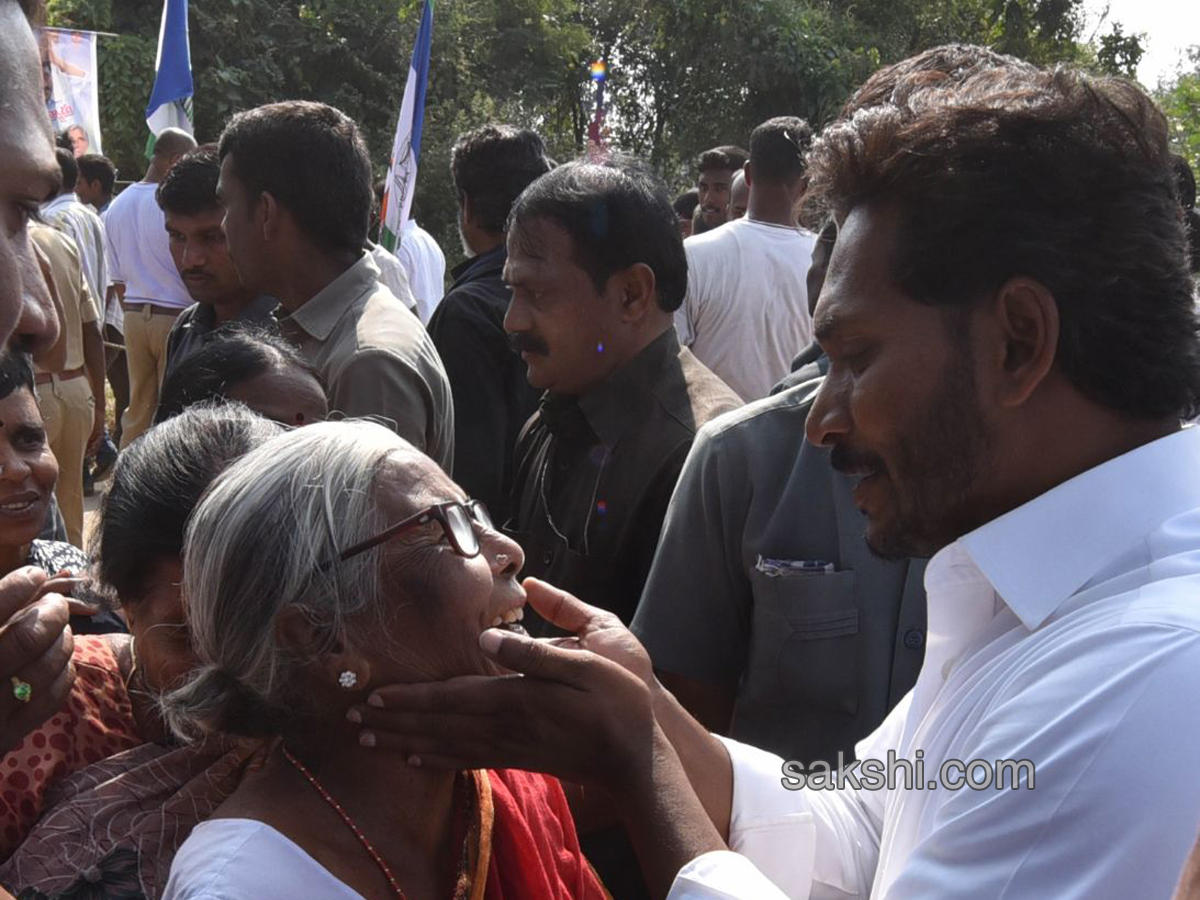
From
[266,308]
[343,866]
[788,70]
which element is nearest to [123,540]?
[343,866]

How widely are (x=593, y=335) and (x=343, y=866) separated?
194 centimetres

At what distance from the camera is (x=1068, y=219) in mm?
1888

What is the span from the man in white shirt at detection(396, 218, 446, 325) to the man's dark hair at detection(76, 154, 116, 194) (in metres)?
4.01

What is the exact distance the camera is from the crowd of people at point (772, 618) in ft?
5.37

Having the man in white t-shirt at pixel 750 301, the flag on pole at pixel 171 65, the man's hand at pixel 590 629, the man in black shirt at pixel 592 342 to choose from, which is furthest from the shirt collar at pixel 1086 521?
the flag on pole at pixel 171 65

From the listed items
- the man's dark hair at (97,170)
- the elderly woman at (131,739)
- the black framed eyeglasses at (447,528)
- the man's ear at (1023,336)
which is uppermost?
the man's ear at (1023,336)

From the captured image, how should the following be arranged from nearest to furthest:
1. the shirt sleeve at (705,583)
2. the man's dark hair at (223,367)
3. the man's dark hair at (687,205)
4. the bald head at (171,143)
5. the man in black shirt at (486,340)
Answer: the shirt sleeve at (705,583)
the man's dark hair at (223,367)
the man in black shirt at (486,340)
the bald head at (171,143)
the man's dark hair at (687,205)

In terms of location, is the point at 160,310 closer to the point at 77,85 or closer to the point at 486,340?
the point at 77,85

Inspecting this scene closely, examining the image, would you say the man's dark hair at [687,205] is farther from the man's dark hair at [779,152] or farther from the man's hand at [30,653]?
the man's hand at [30,653]

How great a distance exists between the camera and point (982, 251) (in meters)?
1.91

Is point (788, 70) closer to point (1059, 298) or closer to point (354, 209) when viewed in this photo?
point (354, 209)

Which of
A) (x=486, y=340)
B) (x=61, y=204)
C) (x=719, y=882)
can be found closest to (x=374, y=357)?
(x=486, y=340)

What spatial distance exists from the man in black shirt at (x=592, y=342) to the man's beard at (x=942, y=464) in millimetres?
1450

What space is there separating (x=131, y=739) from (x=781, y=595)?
52.7 inches
